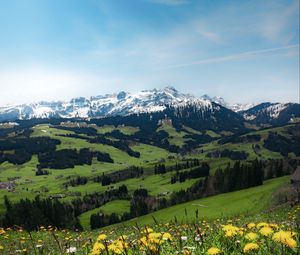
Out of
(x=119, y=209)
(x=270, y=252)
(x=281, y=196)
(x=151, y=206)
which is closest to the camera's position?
(x=270, y=252)

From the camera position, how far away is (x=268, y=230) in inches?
264

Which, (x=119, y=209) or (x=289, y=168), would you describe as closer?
(x=289, y=168)

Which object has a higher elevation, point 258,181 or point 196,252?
point 196,252

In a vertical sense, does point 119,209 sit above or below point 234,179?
below

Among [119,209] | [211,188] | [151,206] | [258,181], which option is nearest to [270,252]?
[258,181]

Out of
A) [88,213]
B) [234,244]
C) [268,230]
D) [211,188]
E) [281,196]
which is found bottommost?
[88,213]

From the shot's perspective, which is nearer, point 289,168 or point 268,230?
point 268,230

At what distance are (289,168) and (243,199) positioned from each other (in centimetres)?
8984

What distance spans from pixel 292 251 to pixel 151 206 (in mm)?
177009

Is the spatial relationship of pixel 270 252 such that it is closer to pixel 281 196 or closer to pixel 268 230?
pixel 268 230

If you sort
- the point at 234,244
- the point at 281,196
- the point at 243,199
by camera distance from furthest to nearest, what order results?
the point at 243,199 → the point at 281,196 → the point at 234,244

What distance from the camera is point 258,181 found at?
5463 inches

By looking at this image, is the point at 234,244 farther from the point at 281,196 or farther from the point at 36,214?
the point at 36,214

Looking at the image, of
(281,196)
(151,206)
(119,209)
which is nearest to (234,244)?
(281,196)
